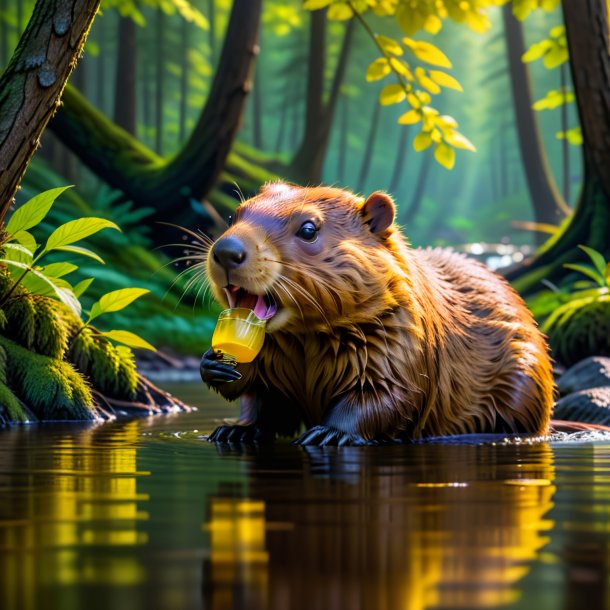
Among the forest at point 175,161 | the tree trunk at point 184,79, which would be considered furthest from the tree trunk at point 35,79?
the tree trunk at point 184,79

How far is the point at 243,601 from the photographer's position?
2.11 meters

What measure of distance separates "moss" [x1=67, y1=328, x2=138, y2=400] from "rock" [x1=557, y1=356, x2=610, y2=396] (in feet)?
9.42

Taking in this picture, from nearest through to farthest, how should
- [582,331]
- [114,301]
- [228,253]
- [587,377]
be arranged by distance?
[228,253], [114,301], [587,377], [582,331]

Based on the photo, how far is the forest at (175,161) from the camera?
20.3 ft

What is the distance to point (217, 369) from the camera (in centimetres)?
552

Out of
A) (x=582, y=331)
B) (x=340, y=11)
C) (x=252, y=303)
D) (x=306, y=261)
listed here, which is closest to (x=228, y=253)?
(x=252, y=303)

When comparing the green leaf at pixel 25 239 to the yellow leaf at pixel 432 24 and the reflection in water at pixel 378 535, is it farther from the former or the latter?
the yellow leaf at pixel 432 24

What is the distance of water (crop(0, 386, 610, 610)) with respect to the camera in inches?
85.2

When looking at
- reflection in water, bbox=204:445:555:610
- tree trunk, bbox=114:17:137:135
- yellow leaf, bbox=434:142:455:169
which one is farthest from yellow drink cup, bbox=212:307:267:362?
tree trunk, bbox=114:17:137:135

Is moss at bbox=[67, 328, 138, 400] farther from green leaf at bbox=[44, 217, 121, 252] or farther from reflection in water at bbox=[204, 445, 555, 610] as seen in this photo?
reflection in water at bbox=[204, 445, 555, 610]

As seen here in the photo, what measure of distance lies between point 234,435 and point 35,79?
6.24ft

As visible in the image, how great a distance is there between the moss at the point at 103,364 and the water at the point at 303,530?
253cm

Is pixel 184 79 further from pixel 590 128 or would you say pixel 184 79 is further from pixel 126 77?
pixel 590 128

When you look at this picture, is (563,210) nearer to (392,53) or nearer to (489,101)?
(392,53)
